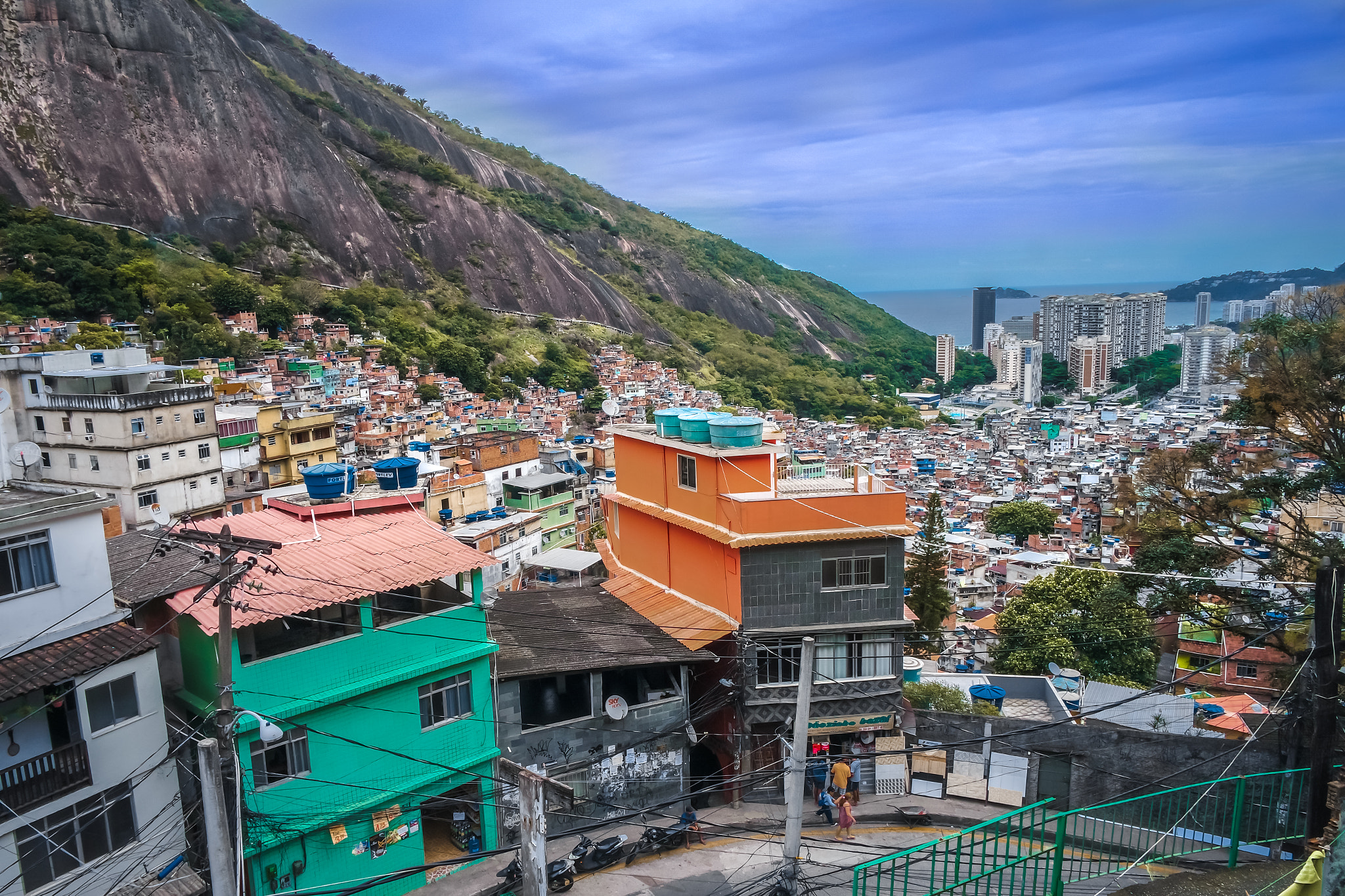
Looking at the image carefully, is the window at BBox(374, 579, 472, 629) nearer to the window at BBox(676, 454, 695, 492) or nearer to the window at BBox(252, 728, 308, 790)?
the window at BBox(252, 728, 308, 790)

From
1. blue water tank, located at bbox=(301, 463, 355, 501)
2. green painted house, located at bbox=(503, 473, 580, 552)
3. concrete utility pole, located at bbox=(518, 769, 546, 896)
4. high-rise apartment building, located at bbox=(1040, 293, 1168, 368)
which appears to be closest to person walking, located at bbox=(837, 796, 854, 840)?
concrete utility pole, located at bbox=(518, 769, 546, 896)

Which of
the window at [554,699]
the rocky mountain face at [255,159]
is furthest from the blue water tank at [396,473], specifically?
the rocky mountain face at [255,159]

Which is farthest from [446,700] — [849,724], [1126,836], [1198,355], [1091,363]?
[1091,363]

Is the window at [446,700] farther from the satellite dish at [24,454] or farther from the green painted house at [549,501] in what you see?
the green painted house at [549,501]

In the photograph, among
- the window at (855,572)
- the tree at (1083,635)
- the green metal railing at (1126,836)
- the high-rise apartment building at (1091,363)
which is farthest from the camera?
the high-rise apartment building at (1091,363)

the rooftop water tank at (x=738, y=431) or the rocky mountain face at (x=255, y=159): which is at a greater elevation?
the rocky mountain face at (x=255, y=159)

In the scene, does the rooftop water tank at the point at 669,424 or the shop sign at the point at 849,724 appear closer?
the shop sign at the point at 849,724

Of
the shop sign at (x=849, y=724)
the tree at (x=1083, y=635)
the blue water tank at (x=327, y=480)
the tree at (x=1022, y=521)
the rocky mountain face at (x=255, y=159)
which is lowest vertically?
the tree at (x=1022, y=521)

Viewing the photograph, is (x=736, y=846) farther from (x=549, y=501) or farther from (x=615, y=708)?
(x=549, y=501)
